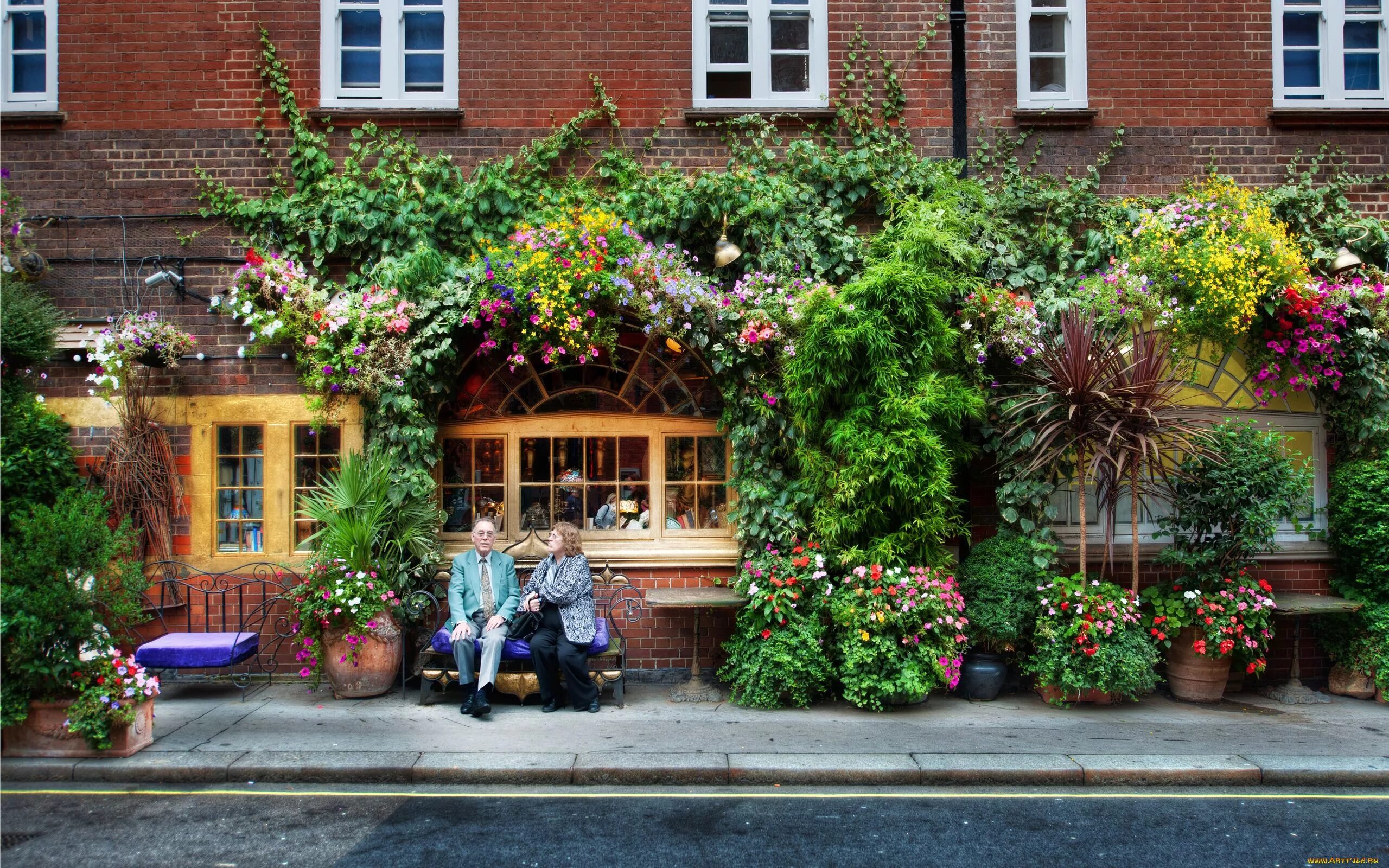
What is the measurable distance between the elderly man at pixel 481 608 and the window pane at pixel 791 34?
5.45 metres

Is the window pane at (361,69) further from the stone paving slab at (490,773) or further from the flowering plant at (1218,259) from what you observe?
the flowering plant at (1218,259)

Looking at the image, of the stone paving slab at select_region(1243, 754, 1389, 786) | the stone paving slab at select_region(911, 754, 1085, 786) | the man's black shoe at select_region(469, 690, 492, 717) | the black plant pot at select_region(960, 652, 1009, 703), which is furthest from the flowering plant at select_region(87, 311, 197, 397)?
the stone paving slab at select_region(1243, 754, 1389, 786)

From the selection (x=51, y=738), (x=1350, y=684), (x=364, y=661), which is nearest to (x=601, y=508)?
(x=364, y=661)

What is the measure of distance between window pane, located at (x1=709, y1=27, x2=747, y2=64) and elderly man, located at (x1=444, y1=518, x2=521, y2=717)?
5.04 metres

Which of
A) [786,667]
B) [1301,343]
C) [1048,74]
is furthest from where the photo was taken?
[1048,74]

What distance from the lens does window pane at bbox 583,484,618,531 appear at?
8.94 metres

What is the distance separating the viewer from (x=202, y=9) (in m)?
8.92

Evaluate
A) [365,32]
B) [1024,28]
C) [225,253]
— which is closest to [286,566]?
[225,253]

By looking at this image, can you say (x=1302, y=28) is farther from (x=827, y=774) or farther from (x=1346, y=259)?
(x=827, y=774)

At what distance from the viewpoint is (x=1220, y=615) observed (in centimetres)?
764

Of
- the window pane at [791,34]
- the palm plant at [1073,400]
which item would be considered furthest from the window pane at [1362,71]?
the window pane at [791,34]

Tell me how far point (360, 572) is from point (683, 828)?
12.5 ft

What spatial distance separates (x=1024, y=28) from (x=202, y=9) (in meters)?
7.95

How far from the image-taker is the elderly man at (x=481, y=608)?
7375 millimetres
